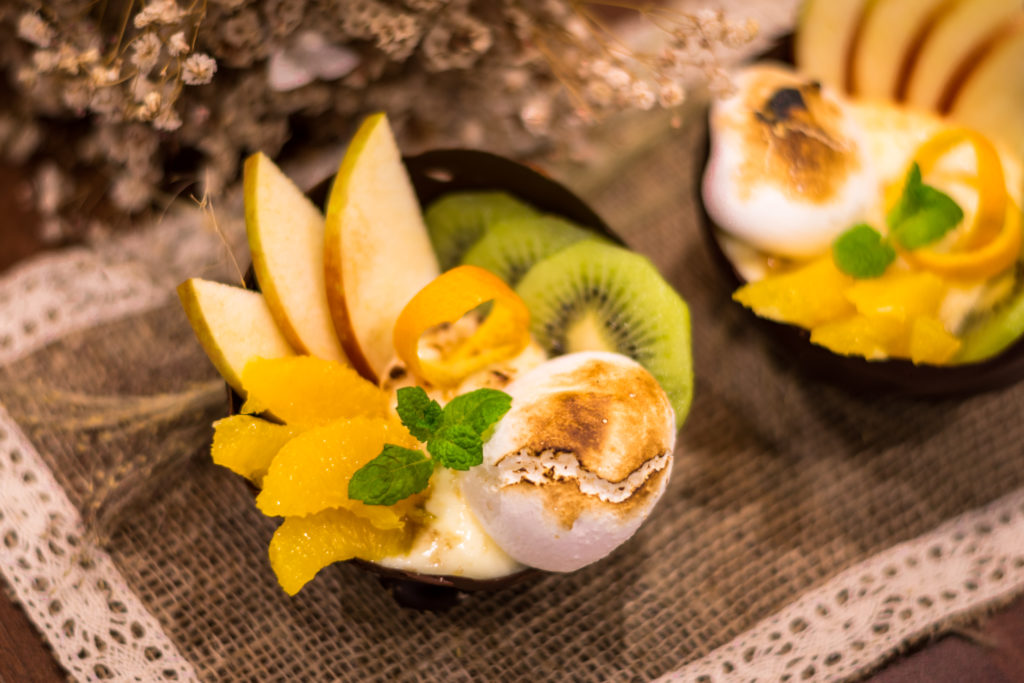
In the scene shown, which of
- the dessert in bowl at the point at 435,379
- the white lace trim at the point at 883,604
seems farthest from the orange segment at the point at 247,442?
the white lace trim at the point at 883,604

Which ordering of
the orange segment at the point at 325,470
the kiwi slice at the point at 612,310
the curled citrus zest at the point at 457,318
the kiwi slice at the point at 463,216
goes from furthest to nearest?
1. the kiwi slice at the point at 463,216
2. the kiwi slice at the point at 612,310
3. the curled citrus zest at the point at 457,318
4. the orange segment at the point at 325,470

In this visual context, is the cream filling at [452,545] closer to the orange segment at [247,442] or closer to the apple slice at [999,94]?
the orange segment at [247,442]

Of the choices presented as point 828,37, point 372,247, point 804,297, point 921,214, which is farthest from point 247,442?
point 828,37

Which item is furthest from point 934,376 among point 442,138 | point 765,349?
point 442,138

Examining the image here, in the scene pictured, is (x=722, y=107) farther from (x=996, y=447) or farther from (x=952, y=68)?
(x=996, y=447)

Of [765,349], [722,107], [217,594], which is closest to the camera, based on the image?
[217,594]

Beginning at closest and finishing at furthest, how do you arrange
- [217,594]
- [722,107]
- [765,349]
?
1. [217,594]
2. [722,107]
3. [765,349]

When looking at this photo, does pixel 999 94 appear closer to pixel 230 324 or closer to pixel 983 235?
pixel 983 235
